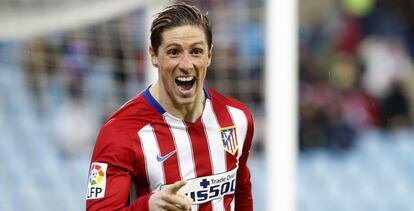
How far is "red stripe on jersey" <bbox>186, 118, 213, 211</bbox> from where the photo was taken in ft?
11.8

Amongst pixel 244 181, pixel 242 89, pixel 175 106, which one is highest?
pixel 175 106

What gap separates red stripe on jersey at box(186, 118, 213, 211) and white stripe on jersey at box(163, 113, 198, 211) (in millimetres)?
18

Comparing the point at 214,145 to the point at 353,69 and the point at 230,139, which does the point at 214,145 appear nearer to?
the point at 230,139

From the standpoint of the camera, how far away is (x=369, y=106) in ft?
34.4

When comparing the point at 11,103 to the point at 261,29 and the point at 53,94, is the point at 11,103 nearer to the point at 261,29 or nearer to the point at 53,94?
the point at 53,94

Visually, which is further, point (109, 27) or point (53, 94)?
point (53, 94)

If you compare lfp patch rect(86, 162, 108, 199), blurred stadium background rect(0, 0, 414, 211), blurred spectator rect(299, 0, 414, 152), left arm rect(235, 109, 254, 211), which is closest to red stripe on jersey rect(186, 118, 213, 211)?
left arm rect(235, 109, 254, 211)

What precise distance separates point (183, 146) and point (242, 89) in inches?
185

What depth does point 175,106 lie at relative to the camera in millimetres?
3586

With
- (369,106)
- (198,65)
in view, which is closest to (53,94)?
(369,106)

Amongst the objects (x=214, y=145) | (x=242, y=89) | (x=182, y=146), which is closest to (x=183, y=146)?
(x=182, y=146)

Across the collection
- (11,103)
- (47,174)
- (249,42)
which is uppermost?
(249,42)

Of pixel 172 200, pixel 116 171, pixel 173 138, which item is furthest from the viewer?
pixel 173 138

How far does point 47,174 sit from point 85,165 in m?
0.53
